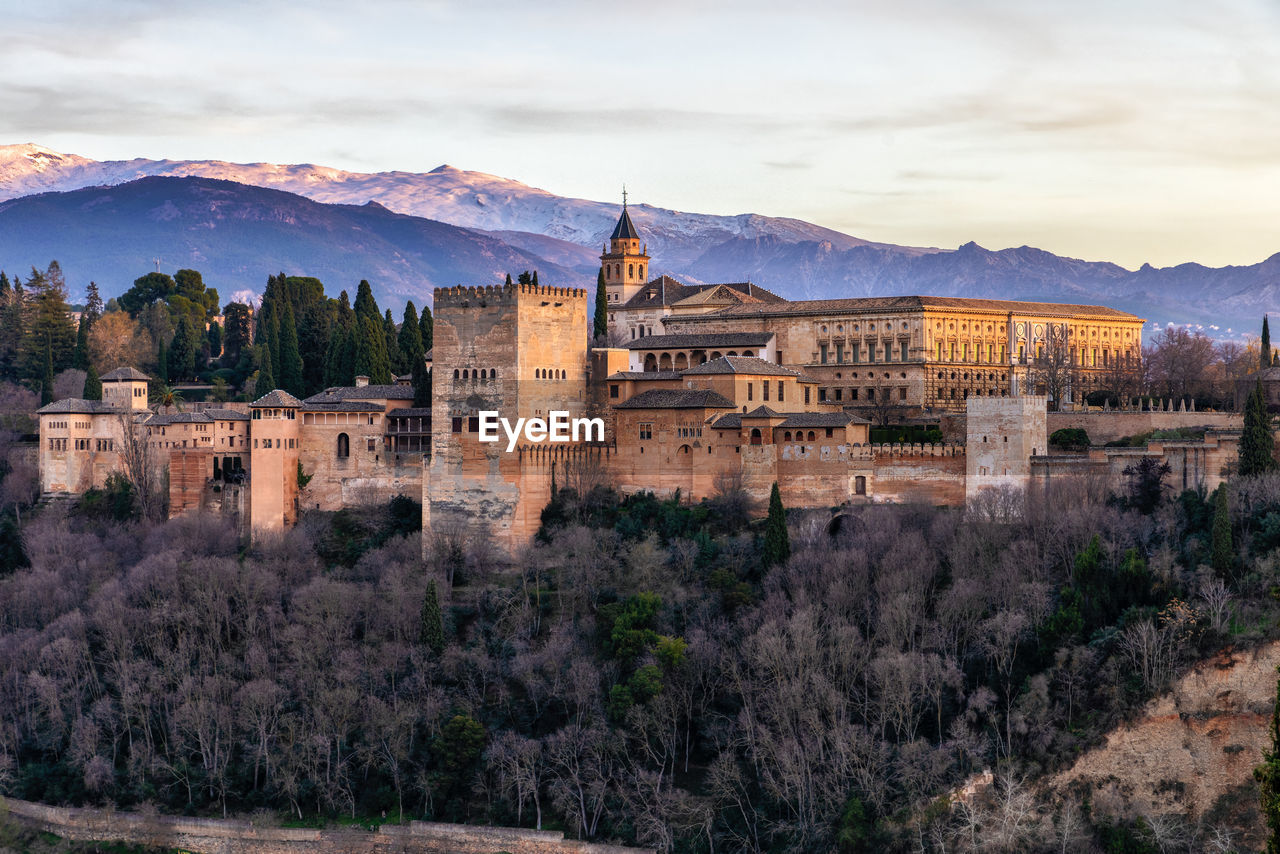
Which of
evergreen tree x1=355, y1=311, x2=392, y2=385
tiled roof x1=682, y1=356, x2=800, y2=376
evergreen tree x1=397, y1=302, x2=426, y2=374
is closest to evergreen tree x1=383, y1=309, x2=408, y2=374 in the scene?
evergreen tree x1=397, y1=302, x2=426, y2=374

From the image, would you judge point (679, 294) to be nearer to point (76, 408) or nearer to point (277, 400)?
point (277, 400)

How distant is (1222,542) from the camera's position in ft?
122

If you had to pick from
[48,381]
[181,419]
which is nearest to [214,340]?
[48,381]

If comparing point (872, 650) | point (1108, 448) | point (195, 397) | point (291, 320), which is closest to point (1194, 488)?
point (1108, 448)

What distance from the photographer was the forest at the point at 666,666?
35188 mm

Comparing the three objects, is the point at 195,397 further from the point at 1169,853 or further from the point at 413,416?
the point at 1169,853

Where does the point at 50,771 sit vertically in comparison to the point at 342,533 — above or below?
below

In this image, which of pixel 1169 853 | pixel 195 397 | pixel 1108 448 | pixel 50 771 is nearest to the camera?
pixel 1169 853

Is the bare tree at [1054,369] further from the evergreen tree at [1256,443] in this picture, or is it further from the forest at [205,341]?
the forest at [205,341]

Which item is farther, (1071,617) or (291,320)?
(291,320)

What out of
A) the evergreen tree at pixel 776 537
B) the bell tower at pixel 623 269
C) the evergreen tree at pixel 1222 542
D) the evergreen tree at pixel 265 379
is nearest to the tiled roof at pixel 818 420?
the evergreen tree at pixel 776 537

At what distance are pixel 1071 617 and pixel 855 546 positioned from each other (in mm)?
6691

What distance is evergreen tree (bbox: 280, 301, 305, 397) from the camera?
60.3m

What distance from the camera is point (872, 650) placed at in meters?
38.2
